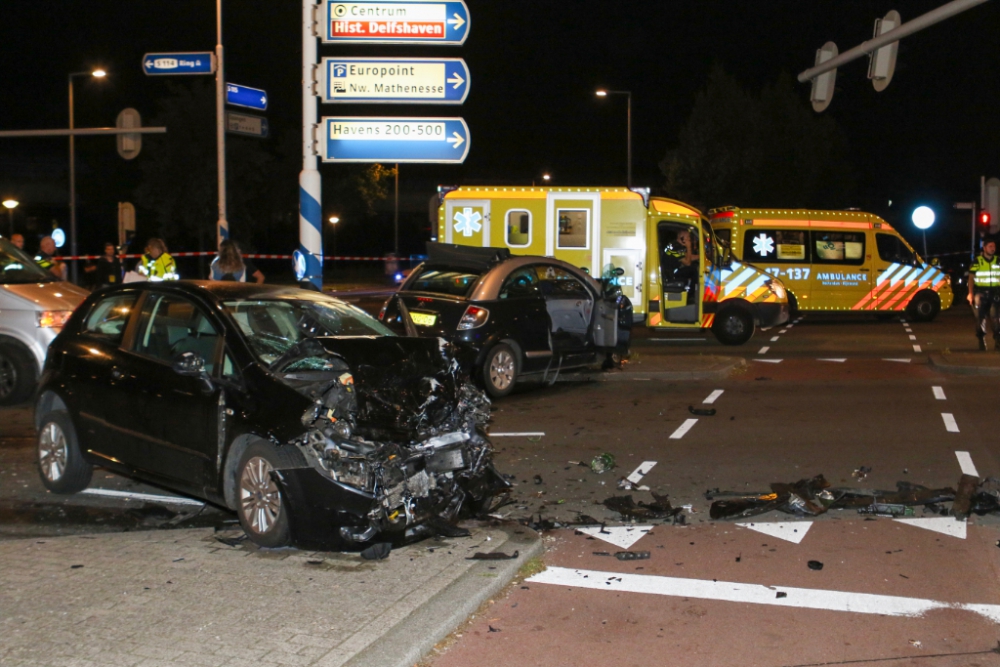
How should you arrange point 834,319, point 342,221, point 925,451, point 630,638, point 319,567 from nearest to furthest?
point 630,638
point 319,567
point 925,451
point 834,319
point 342,221

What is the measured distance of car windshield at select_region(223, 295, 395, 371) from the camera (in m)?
6.69

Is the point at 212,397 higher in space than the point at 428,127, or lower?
lower

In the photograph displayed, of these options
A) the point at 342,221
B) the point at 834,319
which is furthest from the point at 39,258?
the point at 342,221

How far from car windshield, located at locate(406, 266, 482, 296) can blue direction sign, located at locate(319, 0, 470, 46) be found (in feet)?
9.24

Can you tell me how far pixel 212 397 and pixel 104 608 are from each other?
179 cm

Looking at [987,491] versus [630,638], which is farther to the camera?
[987,491]

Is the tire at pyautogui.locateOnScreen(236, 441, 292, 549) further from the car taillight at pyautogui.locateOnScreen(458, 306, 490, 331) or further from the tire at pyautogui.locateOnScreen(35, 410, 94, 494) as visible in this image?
the car taillight at pyautogui.locateOnScreen(458, 306, 490, 331)

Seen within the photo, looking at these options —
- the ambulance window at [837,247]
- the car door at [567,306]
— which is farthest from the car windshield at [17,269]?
the ambulance window at [837,247]

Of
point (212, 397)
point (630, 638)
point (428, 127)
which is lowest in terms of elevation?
point (630, 638)

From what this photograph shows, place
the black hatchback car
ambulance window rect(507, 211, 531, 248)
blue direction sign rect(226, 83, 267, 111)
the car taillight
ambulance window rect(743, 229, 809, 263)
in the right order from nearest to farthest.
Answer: the black hatchback car → the car taillight → blue direction sign rect(226, 83, 267, 111) → ambulance window rect(507, 211, 531, 248) → ambulance window rect(743, 229, 809, 263)

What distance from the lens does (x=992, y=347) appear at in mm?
19078

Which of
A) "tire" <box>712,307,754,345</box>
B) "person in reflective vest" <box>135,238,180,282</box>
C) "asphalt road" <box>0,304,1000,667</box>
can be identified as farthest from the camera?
"tire" <box>712,307,754,345</box>

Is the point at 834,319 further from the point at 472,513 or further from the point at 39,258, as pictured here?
the point at 472,513

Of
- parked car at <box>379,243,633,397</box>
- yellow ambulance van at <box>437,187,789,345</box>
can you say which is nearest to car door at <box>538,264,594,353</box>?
parked car at <box>379,243,633,397</box>
